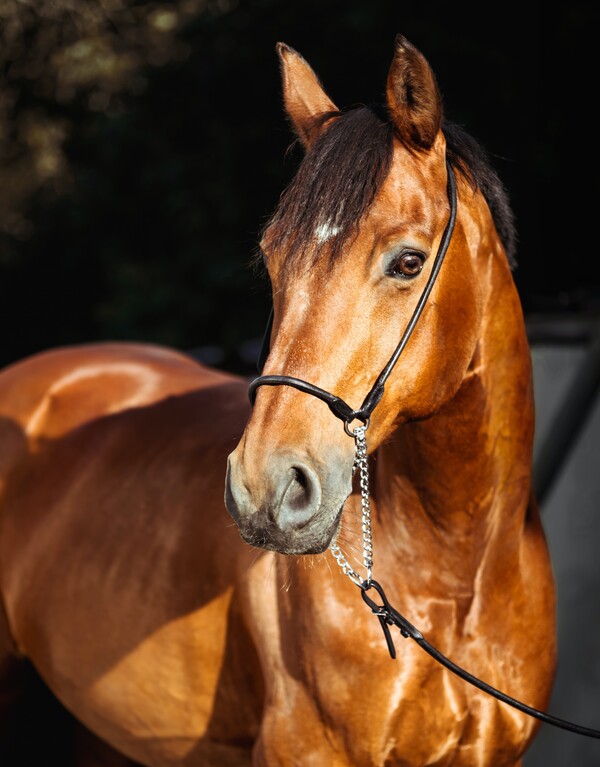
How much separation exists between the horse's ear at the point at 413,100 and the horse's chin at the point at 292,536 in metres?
0.79

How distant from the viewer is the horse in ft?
5.54

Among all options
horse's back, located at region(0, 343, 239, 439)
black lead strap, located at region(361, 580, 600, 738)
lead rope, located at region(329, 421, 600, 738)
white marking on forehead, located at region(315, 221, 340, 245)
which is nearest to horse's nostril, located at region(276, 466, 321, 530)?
lead rope, located at region(329, 421, 600, 738)

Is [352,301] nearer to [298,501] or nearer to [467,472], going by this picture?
[298,501]

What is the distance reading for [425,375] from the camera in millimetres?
1785

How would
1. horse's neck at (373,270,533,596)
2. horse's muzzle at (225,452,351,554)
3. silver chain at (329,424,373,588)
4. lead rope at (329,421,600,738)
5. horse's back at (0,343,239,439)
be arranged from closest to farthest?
horse's muzzle at (225,452,351,554) → silver chain at (329,424,373,588) → lead rope at (329,421,600,738) → horse's neck at (373,270,533,596) → horse's back at (0,343,239,439)

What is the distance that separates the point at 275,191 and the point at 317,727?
7225 mm

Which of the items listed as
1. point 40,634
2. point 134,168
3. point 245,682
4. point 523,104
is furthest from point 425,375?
point 134,168

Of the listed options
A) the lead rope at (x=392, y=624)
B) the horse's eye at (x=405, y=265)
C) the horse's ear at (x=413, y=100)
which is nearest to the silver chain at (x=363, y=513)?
the lead rope at (x=392, y=624)

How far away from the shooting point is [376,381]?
1713mm

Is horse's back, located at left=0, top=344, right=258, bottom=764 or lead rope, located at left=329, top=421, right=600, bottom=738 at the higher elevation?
lead rope, located at left=329, top=421, right=600, bottom=738

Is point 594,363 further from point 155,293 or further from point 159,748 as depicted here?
point 155,293

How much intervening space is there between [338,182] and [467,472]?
2.32ft

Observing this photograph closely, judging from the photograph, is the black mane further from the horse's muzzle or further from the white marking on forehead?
the horse's muzzle

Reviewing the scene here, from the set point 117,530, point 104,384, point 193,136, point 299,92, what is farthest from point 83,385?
point 193,136
